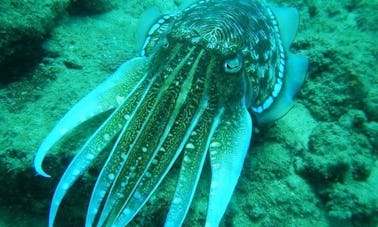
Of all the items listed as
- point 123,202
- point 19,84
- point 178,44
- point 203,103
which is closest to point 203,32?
point 178,44

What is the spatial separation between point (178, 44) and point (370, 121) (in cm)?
260

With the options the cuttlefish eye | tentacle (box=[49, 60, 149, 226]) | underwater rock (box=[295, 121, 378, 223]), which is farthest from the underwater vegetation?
tentacle (box=[49, 60, 149, 226])

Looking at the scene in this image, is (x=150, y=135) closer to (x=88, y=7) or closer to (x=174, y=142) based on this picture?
(x=174, y=142)

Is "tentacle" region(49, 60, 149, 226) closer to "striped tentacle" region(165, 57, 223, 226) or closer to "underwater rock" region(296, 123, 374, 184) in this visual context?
"striped tentacle" region(165, 57, 223, 226)

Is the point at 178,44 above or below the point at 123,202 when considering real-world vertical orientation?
above

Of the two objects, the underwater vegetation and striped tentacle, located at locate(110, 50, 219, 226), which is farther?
the underwater vegetation

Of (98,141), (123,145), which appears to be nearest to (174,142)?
(123,145)

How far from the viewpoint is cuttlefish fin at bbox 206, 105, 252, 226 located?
239 cm

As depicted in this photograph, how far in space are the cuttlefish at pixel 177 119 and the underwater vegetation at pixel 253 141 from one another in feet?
0.87

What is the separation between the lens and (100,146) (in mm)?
2584

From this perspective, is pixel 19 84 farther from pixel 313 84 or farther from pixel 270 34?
pixel 313 84

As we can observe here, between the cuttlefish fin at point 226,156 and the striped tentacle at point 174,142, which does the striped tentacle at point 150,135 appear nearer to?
the striped tentacle at point 174,142

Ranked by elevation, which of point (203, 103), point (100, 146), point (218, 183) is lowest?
point (218, 183)

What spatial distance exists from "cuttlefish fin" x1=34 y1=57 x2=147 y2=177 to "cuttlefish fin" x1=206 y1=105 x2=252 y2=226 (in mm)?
958
